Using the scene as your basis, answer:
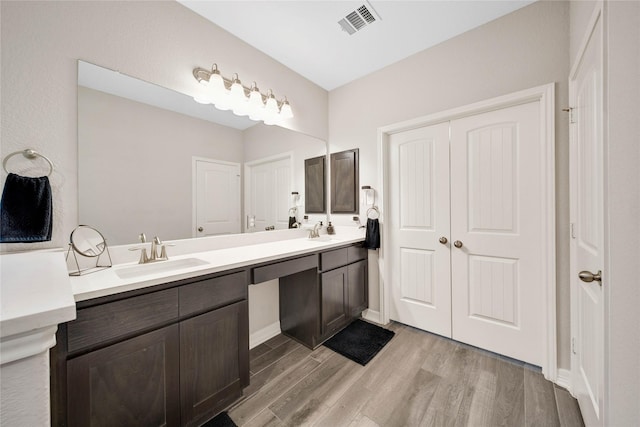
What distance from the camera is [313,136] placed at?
2684mm

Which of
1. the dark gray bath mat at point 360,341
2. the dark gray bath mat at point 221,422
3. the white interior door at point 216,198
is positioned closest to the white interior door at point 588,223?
the dark gray bath mat at point 360,341

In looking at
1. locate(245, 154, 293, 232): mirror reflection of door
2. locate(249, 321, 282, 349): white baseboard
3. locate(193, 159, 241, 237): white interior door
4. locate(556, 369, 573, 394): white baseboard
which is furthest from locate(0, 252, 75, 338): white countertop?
locate(556, 369, 573, 394): white baseboard

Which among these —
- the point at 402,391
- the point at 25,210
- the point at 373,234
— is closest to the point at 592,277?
the point at 402,391

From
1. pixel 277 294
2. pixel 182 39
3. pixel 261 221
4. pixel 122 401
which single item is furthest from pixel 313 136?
pixel 122 401

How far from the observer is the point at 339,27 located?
1.90 meters

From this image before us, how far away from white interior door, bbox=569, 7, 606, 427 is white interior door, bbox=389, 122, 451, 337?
78 centimetres

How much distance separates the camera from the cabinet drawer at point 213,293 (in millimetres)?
1208

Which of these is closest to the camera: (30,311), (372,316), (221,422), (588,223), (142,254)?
(30,311)

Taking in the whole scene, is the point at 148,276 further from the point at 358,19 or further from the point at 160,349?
the point at 358,19

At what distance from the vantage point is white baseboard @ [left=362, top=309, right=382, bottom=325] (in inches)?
97.1

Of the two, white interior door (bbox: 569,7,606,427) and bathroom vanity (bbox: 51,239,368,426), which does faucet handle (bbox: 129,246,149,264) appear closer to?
bathroom vanity (bbox: 51,239,368,426)

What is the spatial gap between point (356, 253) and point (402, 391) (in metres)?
1.13

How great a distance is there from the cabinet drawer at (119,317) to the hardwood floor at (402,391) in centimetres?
79

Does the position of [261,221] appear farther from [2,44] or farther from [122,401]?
[2,44]
